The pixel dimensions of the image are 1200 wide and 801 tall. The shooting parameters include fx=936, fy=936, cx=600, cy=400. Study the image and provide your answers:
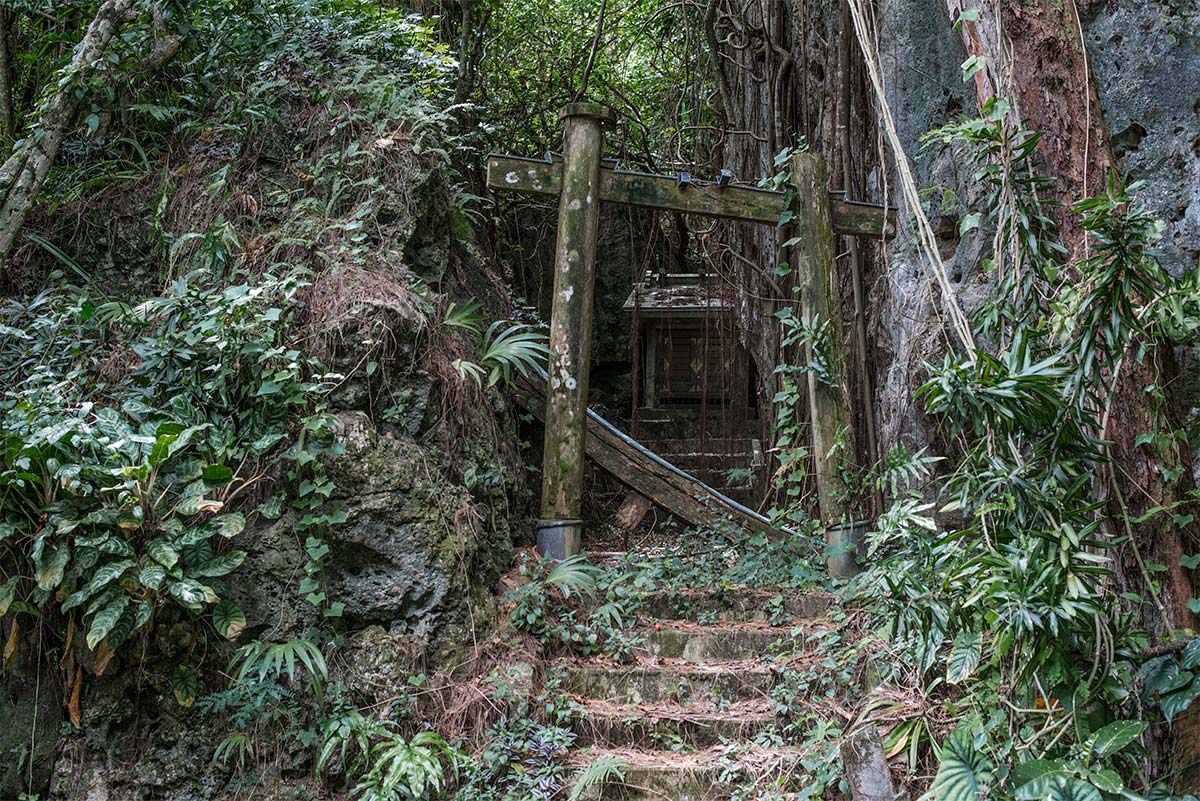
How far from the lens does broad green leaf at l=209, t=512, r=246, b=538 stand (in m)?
4.03

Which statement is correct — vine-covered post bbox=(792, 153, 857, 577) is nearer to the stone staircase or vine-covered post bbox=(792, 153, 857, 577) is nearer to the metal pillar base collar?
the stone staircase

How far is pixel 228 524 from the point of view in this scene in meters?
4.05

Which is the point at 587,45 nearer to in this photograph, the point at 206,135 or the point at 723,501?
the point at 206,135

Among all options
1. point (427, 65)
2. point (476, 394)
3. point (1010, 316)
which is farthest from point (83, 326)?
point (1010, 316)

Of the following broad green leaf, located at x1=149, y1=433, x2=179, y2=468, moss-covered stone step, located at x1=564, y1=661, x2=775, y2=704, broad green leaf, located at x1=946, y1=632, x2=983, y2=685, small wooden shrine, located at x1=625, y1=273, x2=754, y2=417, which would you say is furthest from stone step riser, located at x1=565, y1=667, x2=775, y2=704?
small wooden shrine, located at x1=625, y1=273, x2=754, y2=417

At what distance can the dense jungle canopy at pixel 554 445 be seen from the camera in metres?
2.85

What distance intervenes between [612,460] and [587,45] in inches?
220

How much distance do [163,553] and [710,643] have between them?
2.62 metres

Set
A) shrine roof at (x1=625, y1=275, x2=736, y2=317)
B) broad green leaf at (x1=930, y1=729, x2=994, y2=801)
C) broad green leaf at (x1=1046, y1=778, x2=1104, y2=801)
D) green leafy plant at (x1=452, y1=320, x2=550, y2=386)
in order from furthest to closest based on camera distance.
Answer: shrine roof at (x1=625, y1=275, x2=736, y2=317) → green leafy plant at (x1=452, y1=320, x2=550, y2=386) → broad green leaf at (x1=930, y1=729, x2=994, y2=801) → broad green leaf at (x1=1046, y1=778, x2=1104, y2=801)

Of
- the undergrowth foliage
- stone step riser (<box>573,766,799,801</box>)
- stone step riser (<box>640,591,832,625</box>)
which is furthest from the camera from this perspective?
stone step riser (<box>640,591,832,625</box>)

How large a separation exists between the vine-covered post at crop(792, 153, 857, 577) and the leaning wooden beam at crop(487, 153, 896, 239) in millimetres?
143

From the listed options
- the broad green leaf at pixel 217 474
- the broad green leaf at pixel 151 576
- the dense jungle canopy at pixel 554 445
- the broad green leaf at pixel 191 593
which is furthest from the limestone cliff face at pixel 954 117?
the broad green leaf at pixel 151 576

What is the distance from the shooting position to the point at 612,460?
6.06 meters

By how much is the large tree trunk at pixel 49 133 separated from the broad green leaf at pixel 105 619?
2397mm
